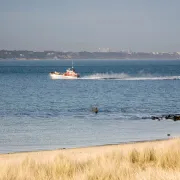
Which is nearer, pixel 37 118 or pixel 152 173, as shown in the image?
pixel 152 173

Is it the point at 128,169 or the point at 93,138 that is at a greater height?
the point at 128,169

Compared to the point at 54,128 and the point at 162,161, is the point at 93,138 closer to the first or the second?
the point at 54,128

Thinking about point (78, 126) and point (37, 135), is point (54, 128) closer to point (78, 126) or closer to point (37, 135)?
point (78, 126)

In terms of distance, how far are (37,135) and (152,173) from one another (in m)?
16.5

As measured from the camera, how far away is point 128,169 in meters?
11.5

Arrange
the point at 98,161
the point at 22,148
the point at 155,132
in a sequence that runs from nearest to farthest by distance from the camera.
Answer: the point at 98,161 → the point at 22,148 → the point at 155,132

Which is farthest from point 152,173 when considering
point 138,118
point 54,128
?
point 138,118

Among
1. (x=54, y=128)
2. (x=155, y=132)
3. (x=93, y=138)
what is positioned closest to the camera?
(x=93, y=138)

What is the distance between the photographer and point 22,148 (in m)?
22.5

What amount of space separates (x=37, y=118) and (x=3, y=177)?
2620cm

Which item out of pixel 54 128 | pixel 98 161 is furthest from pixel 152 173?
pixel 54 128

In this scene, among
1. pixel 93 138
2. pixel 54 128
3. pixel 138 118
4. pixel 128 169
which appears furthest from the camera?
pixel 138 118

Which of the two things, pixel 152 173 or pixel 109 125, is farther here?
pixel 109 125

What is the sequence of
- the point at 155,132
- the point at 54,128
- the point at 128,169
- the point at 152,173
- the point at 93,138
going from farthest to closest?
the point at 54,128 < the point at 155,132 < the point at 93,138 < the point at 128,169 < the point at 152,173
